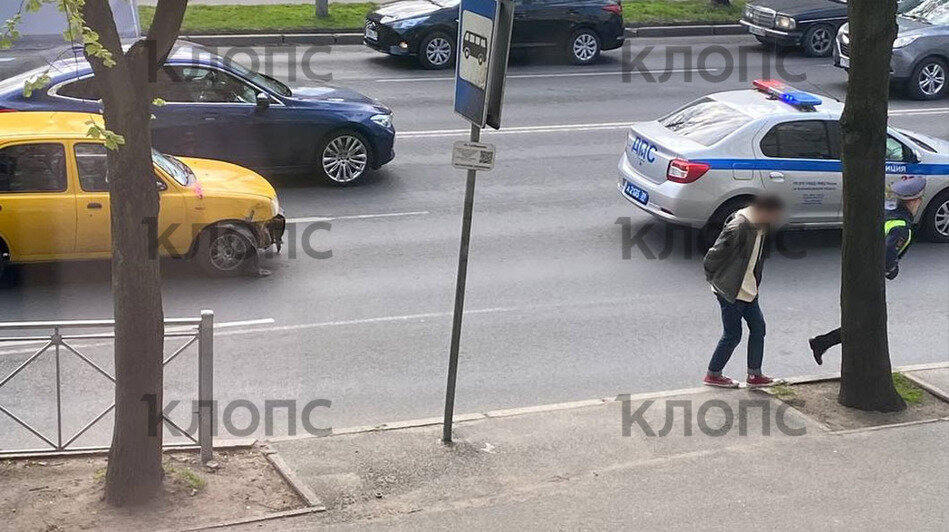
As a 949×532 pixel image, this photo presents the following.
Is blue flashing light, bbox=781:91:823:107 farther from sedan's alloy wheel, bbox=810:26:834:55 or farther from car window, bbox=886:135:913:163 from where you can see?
sedan's alloy wheel, bbox=810:26:834:55

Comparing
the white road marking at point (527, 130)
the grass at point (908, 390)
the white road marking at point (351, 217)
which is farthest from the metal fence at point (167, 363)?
the white road marking at point (527, 130)

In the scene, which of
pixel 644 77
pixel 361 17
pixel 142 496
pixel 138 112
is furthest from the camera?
pixel 361 17

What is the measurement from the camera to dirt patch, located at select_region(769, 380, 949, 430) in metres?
9.00

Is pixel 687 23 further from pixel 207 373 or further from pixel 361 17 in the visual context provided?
pixel 207 373

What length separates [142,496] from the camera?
7.07m

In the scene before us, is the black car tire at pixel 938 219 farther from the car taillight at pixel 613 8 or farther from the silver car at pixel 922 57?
the car taillight at pixel 613 8

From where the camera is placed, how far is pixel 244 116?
1448cm

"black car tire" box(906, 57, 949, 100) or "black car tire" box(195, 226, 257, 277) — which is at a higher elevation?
"black car tire" box(906, 57, 949, 100)

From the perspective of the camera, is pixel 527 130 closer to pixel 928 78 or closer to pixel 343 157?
pixel 343 157

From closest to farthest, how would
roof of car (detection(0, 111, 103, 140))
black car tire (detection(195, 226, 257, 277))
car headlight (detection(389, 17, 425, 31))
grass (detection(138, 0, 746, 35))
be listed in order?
roof of car (detection(0, 111, 103, 140)) → black car tire (detection(195, 226, 257, 277)) → car headlight (detection(389, 17, 425, 31)) → grass (detection(138, 0, 746, 35))

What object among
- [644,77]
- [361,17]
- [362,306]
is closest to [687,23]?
[644,77]

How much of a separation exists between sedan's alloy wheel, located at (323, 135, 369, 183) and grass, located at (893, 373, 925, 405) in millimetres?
7333

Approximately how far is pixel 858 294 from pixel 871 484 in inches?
68.9

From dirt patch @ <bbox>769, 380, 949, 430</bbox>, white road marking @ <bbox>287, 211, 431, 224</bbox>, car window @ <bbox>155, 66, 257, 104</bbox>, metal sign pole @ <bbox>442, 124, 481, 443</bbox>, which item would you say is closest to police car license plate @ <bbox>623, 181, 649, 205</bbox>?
white road marking @ <bbox>287, 211, 431, 224</bbox>
